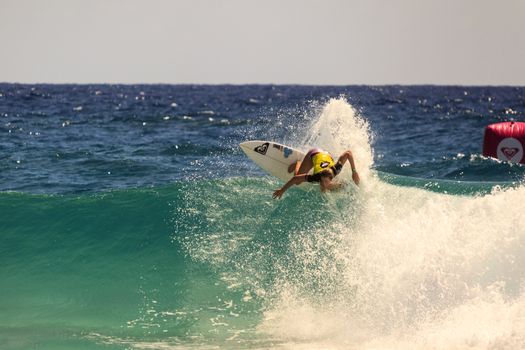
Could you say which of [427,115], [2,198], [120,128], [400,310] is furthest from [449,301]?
[427,115]

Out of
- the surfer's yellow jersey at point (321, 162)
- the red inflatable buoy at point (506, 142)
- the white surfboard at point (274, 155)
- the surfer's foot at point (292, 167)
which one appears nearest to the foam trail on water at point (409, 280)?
the surfer's yellow jersey at point (321, 162)

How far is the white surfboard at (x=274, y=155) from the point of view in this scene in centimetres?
1192

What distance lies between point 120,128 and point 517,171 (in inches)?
692

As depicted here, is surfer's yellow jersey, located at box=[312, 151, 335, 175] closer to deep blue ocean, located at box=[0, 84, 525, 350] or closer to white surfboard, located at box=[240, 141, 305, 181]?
deep blue ocean, located at box=[0, 84, 525, 350]

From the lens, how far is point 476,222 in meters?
9.61

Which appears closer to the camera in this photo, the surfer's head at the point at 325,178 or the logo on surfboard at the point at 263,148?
the surfer's head at the point at 325,178

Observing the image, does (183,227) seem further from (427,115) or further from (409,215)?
(427,115)

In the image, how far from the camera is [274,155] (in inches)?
474

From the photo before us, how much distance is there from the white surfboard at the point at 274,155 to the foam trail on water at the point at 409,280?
1.43 m

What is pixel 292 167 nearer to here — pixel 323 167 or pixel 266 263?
pixel 323 167

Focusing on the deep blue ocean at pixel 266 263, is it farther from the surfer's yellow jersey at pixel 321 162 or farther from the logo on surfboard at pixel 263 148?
the logo on surfboard at pixel 263 148

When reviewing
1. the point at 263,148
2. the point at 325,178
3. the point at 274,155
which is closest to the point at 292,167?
the point at 274,155

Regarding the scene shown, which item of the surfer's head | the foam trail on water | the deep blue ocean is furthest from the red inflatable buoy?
the surfer's head

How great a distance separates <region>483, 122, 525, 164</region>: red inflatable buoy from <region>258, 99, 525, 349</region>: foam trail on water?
5.33 metres
